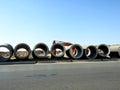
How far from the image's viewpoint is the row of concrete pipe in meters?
23.3

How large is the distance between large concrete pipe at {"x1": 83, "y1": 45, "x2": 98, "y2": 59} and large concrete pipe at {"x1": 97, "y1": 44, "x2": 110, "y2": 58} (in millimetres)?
557

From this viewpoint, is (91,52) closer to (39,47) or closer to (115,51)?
(115,51)

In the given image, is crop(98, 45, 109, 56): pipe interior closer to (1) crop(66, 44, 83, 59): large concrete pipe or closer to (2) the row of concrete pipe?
(2) the row of concrete pipe

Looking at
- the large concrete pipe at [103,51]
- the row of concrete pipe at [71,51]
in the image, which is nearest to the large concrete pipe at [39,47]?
the row of concrete pipe at [71,51]

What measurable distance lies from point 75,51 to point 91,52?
5.31 ft

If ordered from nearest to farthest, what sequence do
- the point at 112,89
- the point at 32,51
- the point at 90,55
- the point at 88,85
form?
the point at 112,89 < the point at 88,85 < the point at 32,51 < the point at 90,55

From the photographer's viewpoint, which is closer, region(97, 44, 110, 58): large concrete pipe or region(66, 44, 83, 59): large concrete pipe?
region(66, 44, 83, 59): large concrete pipe

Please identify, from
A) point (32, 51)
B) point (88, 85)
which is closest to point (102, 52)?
point (32, 51)

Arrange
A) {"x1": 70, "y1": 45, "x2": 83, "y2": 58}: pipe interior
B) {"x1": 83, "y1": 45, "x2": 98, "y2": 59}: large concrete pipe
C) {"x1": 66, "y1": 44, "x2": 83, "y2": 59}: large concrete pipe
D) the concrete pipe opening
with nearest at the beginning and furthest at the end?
{"x1": 66, "y1": 44, "x2": 83, "y2": 59}: large concrete pipe < {"x1": 70, "y1": 45, "x2": 83, "y2": 58}: pipe interior < {"x1": 83, "y1": 45, "x2": 98, "y2": 59}: large concrete pipe < the concrete pipe opening

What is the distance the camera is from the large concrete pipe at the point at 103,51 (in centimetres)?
2620

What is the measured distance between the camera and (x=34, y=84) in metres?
8.83

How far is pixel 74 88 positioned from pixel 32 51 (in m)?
16.1

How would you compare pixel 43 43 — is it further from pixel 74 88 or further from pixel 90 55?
pixel 74 88

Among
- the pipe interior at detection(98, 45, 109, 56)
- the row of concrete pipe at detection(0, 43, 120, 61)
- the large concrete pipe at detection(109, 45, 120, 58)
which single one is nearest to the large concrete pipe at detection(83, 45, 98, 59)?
the row of concrete pipe at detection(0, 43, 120, 61)
